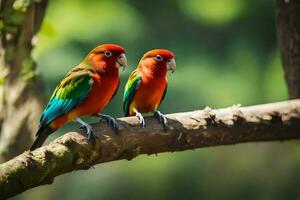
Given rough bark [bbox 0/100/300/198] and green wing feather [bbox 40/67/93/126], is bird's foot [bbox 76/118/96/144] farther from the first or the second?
green wing feather [bbox 40/67/93/126]

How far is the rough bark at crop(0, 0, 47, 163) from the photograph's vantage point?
16.8ft

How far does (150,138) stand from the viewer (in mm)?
4742

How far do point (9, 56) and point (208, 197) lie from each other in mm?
5300

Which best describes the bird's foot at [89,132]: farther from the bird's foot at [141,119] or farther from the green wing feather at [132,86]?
the green wing feather at [132,86]

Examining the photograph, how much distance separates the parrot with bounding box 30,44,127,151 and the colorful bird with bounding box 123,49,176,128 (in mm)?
347

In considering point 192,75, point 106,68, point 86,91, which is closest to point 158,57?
point 106,68

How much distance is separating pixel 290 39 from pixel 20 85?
6.12 ft

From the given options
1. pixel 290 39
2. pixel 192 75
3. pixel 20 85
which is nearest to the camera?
pixel 20 85

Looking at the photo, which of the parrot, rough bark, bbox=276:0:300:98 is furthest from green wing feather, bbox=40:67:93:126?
rough bark, bbox=276:0:300:98

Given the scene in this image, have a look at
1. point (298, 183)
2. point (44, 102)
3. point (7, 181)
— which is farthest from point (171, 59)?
point (298, 183)

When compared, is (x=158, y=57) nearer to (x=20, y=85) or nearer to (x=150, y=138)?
(x=150, y=138)

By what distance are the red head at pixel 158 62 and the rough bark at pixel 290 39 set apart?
3.27ft

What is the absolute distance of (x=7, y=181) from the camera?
12.6ft

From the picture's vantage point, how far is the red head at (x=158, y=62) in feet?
16.9
